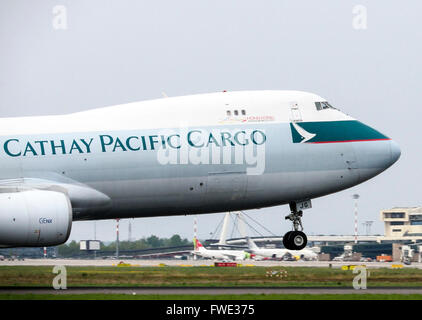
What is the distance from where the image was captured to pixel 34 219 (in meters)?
35.5

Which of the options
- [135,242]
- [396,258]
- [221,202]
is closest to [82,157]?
[221,202]

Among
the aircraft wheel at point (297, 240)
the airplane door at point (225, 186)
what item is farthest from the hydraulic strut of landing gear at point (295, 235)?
the airplane door at point (225, 186)

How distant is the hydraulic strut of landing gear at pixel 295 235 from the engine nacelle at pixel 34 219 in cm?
964

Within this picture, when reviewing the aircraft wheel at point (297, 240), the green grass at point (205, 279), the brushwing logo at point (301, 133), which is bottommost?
the green grass at point (205, 279)

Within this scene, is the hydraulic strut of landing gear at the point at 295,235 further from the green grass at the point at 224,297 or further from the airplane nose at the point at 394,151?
the green grass at the point at 224,297

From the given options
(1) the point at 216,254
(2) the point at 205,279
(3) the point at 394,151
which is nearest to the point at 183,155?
(3) the point at 394,151

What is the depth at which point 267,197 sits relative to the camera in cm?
4009

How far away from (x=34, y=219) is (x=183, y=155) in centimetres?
642

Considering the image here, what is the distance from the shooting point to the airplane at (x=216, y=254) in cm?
13934

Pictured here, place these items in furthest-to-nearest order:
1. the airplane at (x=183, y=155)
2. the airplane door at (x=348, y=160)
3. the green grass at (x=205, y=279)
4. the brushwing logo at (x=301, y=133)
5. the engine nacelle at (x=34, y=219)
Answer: the green grass at (x=205, y=279), the airplane door at (x=348, y=160), the brushwing logo at (x=301, y=133), the airplane at (x=183, y=155), the engine nacelle at (x=34, y=219)

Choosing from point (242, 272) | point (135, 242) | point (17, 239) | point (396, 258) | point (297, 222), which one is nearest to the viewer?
point (17, 239)

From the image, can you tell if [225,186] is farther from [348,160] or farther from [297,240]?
[348,160]

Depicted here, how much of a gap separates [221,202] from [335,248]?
435 ft

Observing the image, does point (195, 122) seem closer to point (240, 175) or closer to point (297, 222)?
point (240, 175)
